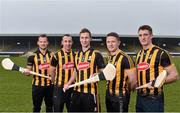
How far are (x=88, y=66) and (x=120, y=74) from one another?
1.72 feet

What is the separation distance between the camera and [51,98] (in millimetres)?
7203

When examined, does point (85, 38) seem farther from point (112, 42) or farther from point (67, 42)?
point (67, 42)

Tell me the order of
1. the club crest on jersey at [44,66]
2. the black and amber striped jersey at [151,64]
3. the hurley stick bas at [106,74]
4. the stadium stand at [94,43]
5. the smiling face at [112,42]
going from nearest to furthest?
1. the black and amber striped jersey at [151,64]
2. the hurley stick bas at [106,74]
3. the smiling face at [112,42]
4. the club crest on jersey at [44,66]
5. the stadium stand at [94,43]

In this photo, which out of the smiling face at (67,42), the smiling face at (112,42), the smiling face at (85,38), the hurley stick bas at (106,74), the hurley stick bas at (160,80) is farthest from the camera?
the smiling face at (67,42)

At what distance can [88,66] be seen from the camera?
18.4 feet

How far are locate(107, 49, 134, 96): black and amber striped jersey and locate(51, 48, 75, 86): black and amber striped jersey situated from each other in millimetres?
1216

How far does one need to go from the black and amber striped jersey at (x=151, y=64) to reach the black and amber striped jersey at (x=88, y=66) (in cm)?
72

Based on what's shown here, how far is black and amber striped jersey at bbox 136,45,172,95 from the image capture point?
4.99 metres

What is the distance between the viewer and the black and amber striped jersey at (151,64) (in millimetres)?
4988

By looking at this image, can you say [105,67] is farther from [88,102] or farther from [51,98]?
[51,98]

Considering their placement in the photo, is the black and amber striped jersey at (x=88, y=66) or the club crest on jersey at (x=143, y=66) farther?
the black and amber striped jersey at (x=88, y=66)

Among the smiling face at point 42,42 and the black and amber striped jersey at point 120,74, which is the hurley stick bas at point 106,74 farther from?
the smiling face at point 42,42

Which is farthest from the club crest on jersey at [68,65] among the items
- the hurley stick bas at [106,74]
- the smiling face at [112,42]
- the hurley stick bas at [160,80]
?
the hurley stick bas at [160,80]

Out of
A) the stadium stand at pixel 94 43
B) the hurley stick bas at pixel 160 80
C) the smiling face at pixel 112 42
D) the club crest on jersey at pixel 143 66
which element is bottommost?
the hurley stick bas at pixel 160 80
